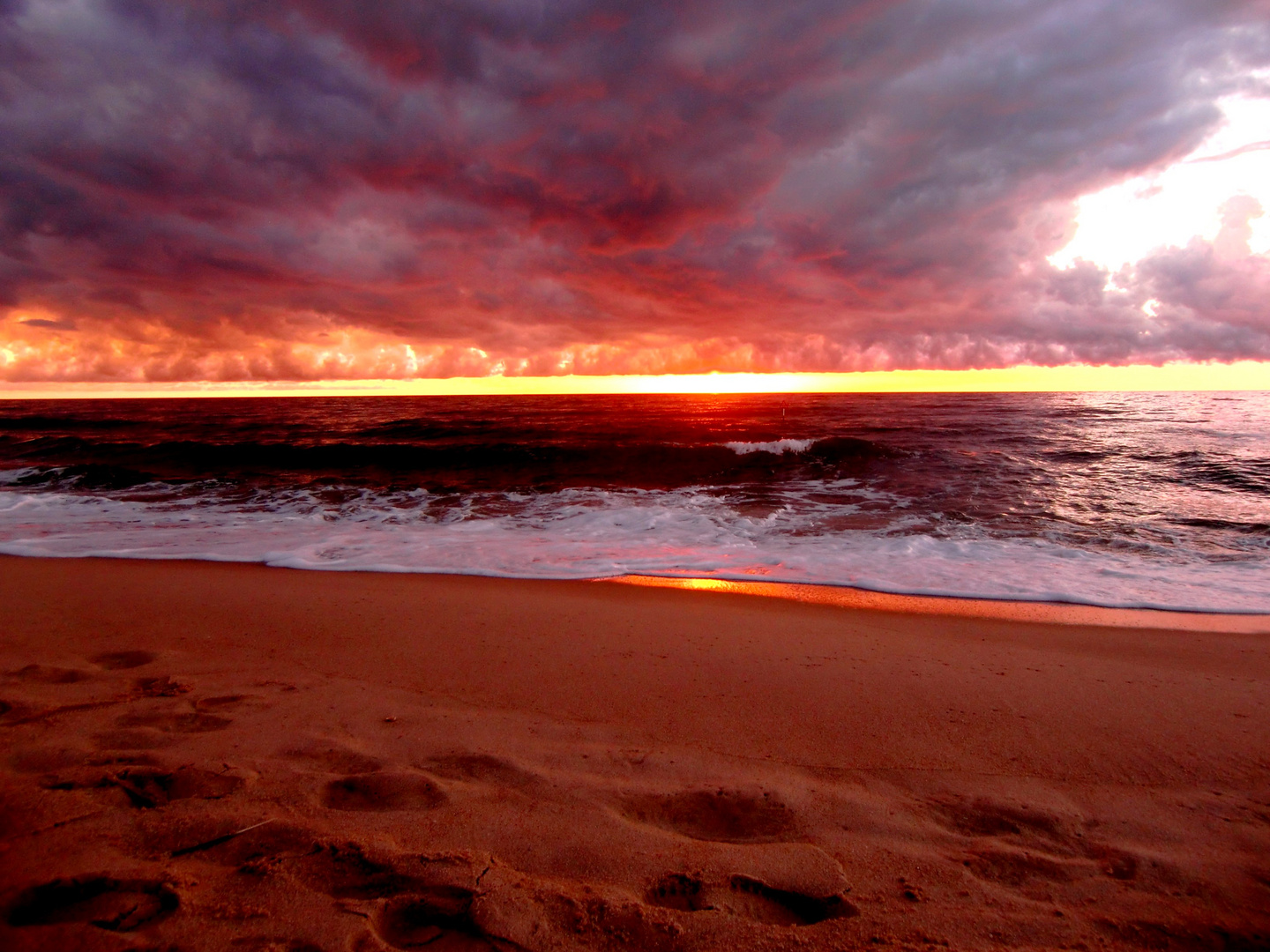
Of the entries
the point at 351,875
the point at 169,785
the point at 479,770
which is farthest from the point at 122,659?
the point at 351,875

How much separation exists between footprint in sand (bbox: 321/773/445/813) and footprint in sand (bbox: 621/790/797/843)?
27.2 inches

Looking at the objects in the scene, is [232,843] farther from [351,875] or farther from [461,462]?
[461,462]

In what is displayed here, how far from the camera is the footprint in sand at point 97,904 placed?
5.09 feet

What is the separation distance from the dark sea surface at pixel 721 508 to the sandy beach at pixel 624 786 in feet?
6.62

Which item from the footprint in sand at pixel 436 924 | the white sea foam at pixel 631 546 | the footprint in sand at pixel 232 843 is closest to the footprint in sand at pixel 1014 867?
the footprint in sand at pixel 436 924

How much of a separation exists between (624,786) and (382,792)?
2.82 feet

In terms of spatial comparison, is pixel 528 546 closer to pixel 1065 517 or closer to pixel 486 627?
pixel 486 627

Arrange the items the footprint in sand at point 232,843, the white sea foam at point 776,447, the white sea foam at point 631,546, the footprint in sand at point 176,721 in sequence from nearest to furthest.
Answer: the footprint in sand at point 232,843, the footprint in sand at point 176,721, the white sea foam at point 631,546, the white sea foam at point 776,447

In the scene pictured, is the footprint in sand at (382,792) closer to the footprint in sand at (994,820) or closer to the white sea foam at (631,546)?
the footprint in sand at (994,820)

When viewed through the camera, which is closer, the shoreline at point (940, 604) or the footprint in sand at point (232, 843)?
the footprint in sand at point (232, 843)

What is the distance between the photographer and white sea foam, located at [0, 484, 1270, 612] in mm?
5695

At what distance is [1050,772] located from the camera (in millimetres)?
2471

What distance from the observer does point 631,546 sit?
7.35m

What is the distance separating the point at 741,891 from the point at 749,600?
3.40 meters
